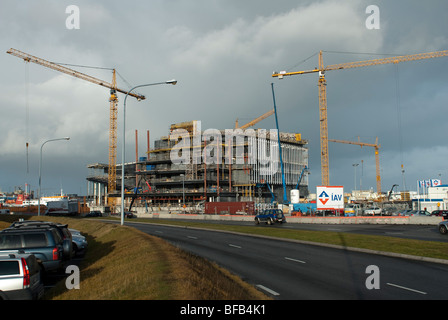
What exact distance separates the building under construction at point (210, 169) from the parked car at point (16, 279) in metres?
105

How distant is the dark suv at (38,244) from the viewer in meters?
15.2

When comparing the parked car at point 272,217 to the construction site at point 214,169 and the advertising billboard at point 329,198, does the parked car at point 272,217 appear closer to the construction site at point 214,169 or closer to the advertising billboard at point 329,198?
the advertising billboard at point 329,198

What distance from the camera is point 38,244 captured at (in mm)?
15594

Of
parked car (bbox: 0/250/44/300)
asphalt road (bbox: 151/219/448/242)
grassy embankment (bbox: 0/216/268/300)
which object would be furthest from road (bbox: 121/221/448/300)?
asphalt road (bbox: 151/219/448/242)

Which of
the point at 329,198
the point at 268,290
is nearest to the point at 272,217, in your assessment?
the point at 329,198

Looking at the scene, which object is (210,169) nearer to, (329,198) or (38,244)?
(329,198)

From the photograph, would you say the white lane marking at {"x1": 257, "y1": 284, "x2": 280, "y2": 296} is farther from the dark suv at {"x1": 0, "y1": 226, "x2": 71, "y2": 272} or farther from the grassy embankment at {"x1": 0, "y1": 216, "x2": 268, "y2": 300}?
the dark suv at {"x1": 0, "y1": 226, "x2": 71, "y2": 272}

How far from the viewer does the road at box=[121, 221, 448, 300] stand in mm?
11023

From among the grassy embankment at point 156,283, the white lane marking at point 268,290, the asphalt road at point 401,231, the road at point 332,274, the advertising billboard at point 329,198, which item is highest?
the advertising billboard at point 329,198

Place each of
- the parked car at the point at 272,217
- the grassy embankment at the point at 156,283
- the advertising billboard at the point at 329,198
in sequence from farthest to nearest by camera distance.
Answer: the advertising billboard at the point at 329,198 → the parked car at the point at 272,217 → the grassy embankment at the point at 156,283

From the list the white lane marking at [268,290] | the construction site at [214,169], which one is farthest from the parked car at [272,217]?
the construction site at [214,169]

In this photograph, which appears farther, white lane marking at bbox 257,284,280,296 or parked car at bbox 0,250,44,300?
white lane marking at bbox 257,284,280,296

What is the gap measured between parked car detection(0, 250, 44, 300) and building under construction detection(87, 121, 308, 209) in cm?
10486
